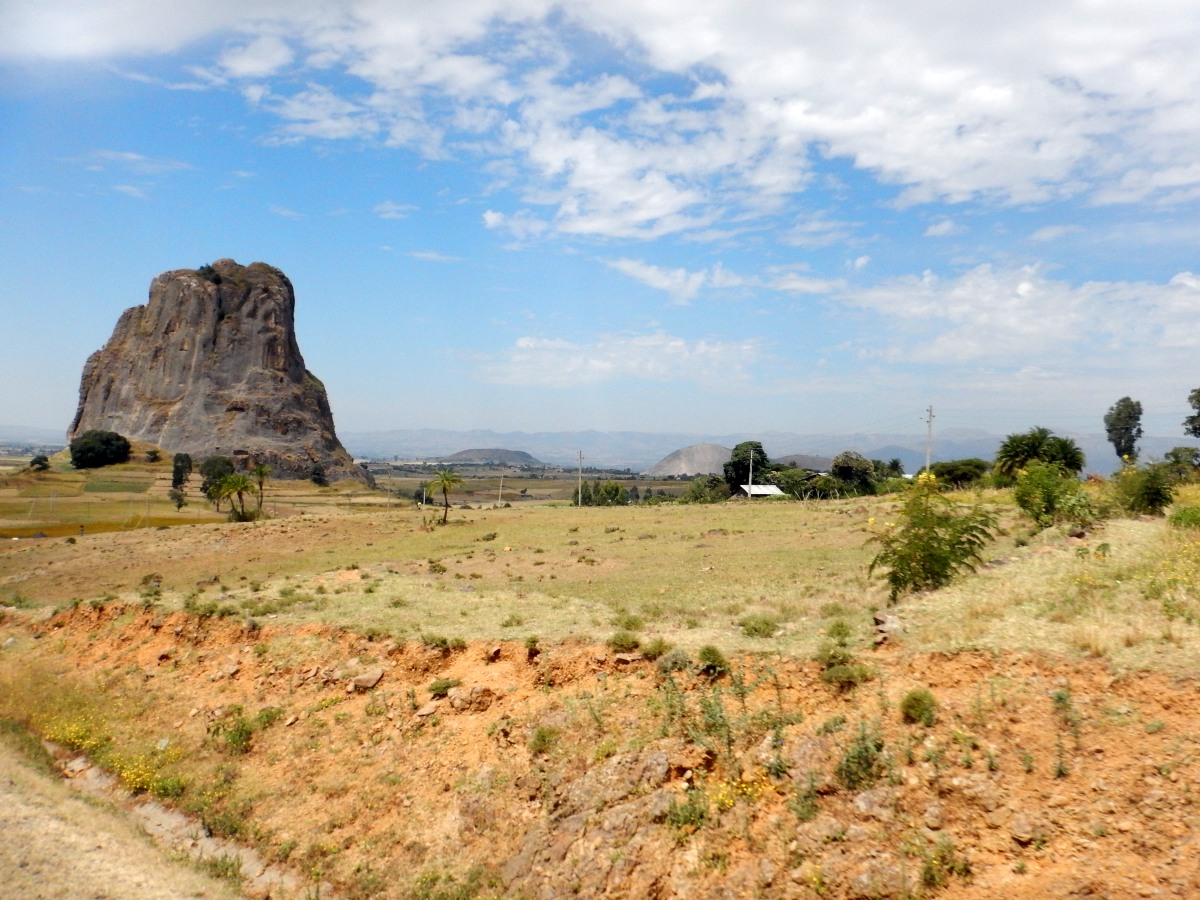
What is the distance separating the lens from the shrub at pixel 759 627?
51.1ft

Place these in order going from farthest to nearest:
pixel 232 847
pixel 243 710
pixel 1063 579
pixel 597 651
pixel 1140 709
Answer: pixel 243 710 < pixel 597 651 < pixel 1063 579 < pixel 232 847 < pixel 1140 709

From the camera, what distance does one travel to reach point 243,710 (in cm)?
1797

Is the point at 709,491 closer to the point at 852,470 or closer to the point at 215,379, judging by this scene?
the point at 852,470

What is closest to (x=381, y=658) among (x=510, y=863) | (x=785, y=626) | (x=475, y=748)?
(x=475, y=748)

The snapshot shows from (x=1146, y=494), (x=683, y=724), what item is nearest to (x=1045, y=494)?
(x=1146, y=494)

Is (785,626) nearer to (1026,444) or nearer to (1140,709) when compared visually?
(1140,709)

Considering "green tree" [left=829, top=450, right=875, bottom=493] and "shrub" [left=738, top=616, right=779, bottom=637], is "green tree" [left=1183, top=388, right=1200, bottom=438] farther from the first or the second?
"shrub" [left=738, top=616, right=779, bottom=637]

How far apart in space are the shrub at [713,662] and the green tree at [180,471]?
108m

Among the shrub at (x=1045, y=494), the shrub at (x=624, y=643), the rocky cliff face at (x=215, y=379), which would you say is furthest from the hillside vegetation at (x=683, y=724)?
the rocky cliff face at (x=215, y=379)

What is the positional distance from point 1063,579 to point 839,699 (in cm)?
600

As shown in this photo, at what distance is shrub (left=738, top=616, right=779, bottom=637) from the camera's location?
15.6 metres

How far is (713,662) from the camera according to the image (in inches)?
545

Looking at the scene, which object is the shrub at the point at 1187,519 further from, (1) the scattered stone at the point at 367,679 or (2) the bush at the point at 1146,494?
(1) the scattered stone at the point at 367,679

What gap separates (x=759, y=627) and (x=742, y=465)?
98.2 meters
